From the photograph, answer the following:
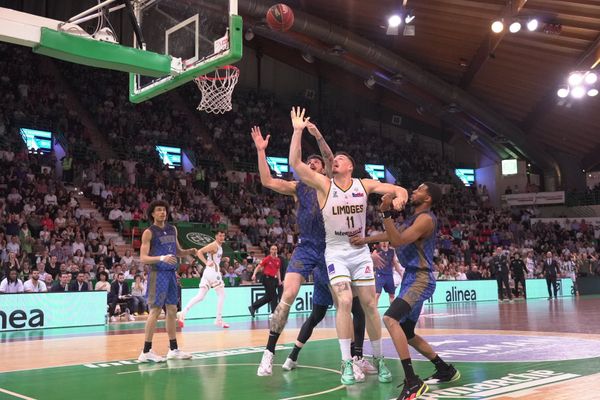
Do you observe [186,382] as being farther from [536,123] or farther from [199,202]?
Answer: [536,123]

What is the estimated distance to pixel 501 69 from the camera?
1070 inches

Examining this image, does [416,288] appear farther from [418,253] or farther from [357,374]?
[357,374]

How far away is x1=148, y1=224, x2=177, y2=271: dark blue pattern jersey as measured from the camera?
26.1 ft

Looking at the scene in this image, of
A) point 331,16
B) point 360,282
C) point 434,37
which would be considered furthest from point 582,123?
point 360,282

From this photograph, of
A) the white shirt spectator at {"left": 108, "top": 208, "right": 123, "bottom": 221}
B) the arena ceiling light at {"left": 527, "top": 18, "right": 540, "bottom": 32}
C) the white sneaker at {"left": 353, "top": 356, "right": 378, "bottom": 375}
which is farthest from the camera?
the white shirt spectator at {"left": 108, "top": 208, "right": 123, "bottom": 221}

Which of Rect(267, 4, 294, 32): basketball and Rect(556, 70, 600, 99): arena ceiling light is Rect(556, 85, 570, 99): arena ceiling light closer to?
Rect(556, 70, 600, 99): arena ceiling light

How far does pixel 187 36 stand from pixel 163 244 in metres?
3.20

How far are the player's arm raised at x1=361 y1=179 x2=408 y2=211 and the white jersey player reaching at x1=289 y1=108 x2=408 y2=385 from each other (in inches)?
0.4

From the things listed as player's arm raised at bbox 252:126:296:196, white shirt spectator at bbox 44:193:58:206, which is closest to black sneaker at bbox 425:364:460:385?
player's arm raised at bbox 252:126:296:196

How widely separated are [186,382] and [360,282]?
6.76ft


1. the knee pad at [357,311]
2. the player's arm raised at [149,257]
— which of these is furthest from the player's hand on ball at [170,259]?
the knee pad at [357,311]

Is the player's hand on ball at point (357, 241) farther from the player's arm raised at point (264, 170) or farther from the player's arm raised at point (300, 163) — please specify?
the player's arm raised at point (264, 170)

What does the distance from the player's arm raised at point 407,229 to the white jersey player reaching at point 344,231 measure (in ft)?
1.36

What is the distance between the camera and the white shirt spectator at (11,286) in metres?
14.5
